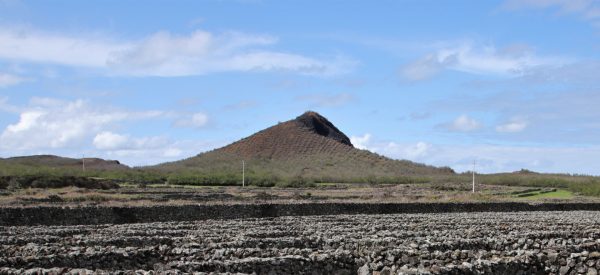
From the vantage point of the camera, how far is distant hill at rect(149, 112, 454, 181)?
107 meters

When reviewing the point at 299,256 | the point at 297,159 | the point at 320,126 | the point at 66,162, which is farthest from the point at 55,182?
the point at 320,126

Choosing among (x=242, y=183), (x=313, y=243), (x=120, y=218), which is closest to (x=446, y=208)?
(x=120, y=218)

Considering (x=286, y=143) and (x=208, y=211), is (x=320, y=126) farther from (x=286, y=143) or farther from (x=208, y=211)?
(x=208, y=211)

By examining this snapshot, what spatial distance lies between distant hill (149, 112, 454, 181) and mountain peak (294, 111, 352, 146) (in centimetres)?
29

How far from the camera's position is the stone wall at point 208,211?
29656mm

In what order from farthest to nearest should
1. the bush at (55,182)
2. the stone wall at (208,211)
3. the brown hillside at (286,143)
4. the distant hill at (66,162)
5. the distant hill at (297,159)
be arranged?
the brown hillside at (286,143), the distant hill at (297,159), the distant hill at (66,162), the bush at (55,182), the stone wall at (208,211)

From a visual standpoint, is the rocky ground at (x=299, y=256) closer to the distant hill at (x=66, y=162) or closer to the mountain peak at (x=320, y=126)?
the distant hill at (x=66, y=162)

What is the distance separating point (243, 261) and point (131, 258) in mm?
2945

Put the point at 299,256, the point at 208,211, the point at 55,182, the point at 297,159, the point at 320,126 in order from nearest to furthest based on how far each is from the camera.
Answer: the point at 299,256, the point at 208,211, the point at 55,182, the point at 297,159, the point at 320,126

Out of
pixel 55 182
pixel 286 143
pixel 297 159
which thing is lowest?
pixel 55 182

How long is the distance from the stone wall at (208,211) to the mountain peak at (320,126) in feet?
279

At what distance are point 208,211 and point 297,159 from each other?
79.0 meters

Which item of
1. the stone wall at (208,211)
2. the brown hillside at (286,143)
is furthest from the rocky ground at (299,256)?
the brown hillside at (286,143)

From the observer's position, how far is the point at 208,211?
33.5 m
